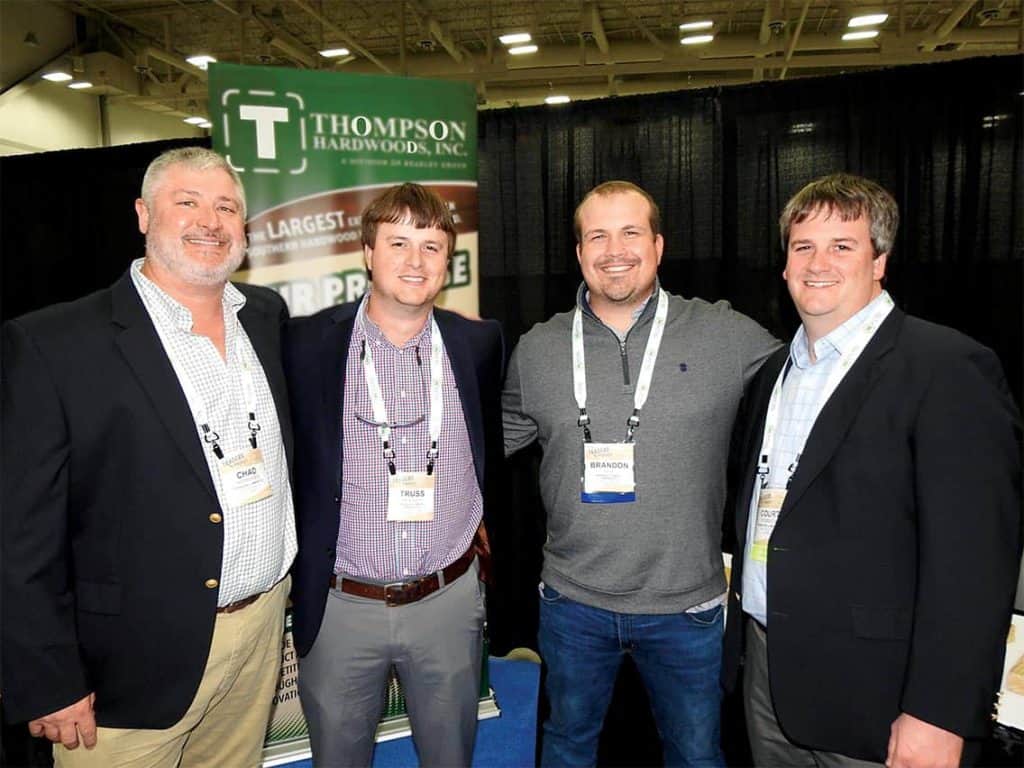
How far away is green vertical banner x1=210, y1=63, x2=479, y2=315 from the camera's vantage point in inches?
103

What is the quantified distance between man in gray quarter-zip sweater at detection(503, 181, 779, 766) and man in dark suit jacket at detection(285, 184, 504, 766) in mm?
259

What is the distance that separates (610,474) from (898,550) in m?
0.70

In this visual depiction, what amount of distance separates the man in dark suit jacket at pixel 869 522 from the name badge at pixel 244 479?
4.00ft

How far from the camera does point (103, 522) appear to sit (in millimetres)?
1560

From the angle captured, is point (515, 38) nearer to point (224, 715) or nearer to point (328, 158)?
point (328, 158)

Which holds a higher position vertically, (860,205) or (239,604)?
(860,205)

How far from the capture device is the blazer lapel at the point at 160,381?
1.56 meters

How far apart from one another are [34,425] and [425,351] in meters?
0.95

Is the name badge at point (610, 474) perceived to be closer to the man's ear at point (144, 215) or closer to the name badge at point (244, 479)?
the name badge at point (244, 479)

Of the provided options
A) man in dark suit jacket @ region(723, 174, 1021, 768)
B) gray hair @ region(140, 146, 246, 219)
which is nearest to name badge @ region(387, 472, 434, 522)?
man in dark suit jacket @ region(723, 174, 1021, 768)

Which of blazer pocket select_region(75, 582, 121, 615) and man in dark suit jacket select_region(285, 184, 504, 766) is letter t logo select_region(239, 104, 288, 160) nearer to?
man in dark suit jacket select_region(285, 184, 504, 766)

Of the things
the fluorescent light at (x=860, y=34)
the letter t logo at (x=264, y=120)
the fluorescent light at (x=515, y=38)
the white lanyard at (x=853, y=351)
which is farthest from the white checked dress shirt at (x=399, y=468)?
the fluorescent light at (x=860, y=34)

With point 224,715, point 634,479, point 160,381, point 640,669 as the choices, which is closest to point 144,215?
point 160,381

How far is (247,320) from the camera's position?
6.21ft
